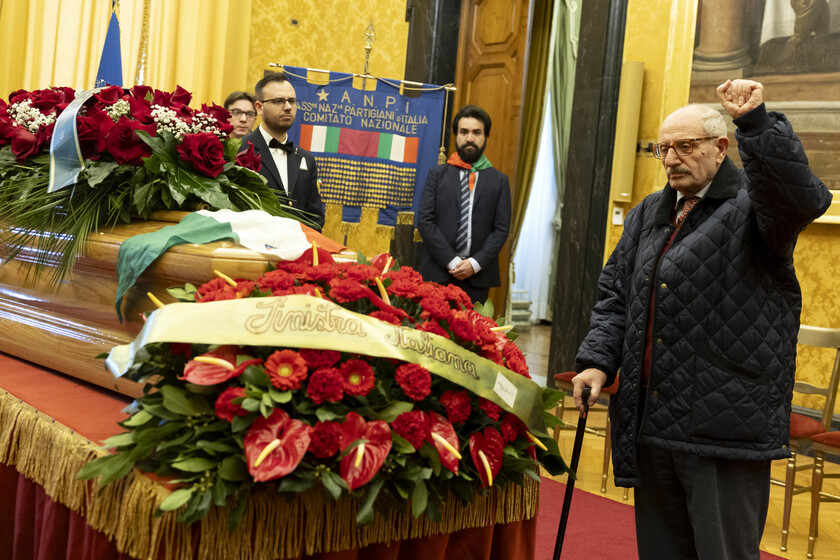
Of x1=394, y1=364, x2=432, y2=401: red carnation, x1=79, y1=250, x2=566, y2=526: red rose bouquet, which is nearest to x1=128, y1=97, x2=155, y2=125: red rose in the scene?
x1=79, y1=250, x2=566, y2=526: red rose bouquet

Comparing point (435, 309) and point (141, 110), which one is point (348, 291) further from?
point (141, 110)

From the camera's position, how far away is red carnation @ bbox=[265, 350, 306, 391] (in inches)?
44.4

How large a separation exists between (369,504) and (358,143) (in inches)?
177

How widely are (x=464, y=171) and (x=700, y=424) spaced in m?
2.80

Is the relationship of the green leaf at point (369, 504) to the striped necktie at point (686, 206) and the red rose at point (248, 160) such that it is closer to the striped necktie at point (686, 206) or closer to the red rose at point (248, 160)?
the red rose at point (248, 160)

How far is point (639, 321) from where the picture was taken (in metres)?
2.16

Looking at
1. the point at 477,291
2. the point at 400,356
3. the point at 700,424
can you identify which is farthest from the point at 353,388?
the point at 477,291

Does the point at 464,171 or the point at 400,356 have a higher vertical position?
the point at 464,171

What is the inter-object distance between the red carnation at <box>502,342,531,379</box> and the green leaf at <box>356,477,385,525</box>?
39 cm

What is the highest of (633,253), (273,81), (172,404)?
(273,81)

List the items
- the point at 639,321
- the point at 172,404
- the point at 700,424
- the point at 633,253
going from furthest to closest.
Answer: the point at 633,253
the point at 639,321
the point at 700,424
the point at 172,404

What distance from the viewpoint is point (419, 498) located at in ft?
3.78

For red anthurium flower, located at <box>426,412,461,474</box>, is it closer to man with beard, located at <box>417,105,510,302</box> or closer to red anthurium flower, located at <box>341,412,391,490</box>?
red anthurium flower, located at <box>341,412,391,490</box>

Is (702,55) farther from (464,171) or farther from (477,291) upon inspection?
(477,291)
